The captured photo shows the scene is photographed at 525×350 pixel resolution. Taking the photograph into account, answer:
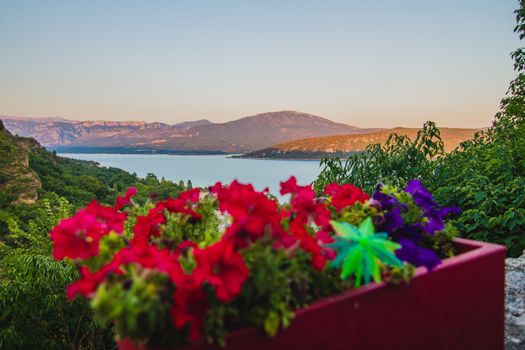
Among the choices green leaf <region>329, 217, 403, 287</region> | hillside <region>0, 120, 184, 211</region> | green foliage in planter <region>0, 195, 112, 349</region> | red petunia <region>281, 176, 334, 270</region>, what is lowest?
hillside <region>0, 120, 184, 211</region>

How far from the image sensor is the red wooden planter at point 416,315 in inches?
45.0

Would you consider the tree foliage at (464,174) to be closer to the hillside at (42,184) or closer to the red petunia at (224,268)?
the red petunia at (224,268)

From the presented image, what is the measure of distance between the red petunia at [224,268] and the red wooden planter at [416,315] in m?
0.16

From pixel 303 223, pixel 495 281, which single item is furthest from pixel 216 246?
pixel 495 281

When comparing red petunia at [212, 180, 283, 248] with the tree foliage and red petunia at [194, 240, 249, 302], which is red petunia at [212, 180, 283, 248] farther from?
the tree foliage

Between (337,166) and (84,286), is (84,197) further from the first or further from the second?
(84,286)

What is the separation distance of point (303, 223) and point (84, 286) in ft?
2.12

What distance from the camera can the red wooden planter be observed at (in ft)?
3.75

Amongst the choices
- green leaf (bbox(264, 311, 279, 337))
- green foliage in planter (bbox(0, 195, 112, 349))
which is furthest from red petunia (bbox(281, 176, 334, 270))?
green foliage in planter (bbox(0, 195, 112, 349))

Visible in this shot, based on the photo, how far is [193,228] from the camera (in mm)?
1484

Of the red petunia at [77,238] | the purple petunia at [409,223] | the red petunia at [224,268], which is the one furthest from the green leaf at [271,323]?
the purple petunia at [409,223]

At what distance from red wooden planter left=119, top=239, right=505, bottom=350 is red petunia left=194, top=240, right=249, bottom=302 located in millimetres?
158

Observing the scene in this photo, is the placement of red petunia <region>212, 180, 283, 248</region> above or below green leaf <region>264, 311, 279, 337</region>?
above

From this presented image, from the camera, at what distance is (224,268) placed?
0.98 meters
